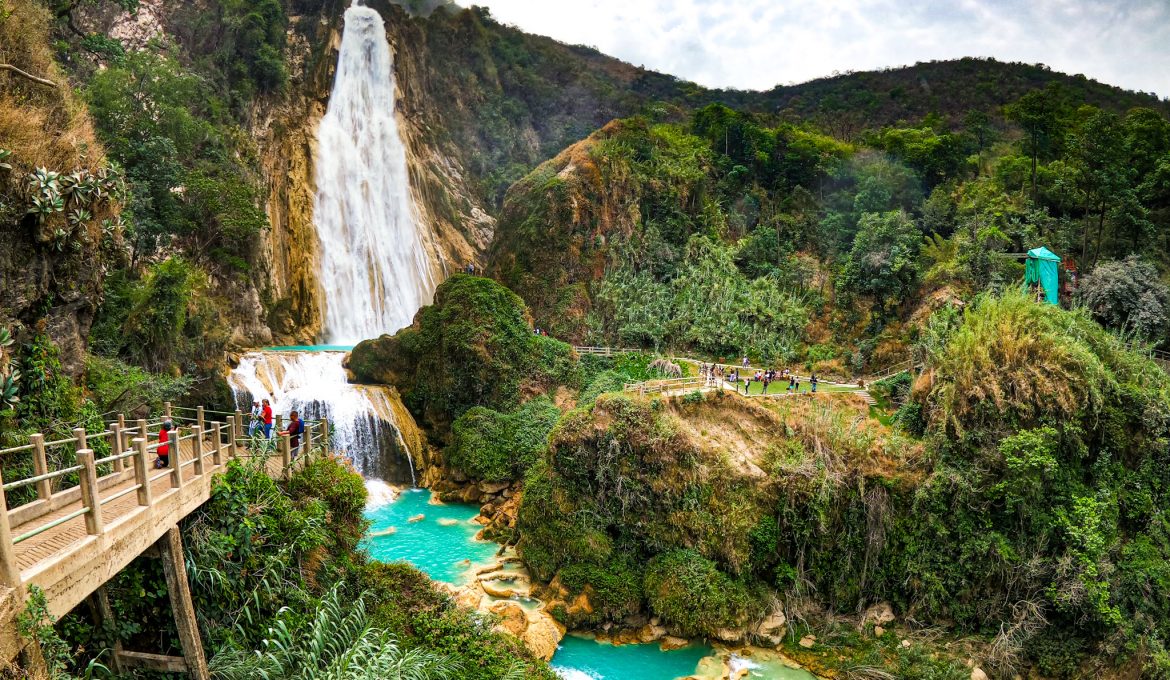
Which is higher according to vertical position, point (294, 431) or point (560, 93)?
point (560, 93)

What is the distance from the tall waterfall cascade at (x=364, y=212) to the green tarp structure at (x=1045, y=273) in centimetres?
2787

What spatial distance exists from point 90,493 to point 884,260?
32283 millimetres

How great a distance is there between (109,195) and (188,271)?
10555 mm

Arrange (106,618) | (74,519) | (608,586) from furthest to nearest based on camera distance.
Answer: (608,586)
(106,618)
(74,519)

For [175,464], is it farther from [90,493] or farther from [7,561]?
[7,561]

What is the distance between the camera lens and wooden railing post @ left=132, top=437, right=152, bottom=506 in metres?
8.18

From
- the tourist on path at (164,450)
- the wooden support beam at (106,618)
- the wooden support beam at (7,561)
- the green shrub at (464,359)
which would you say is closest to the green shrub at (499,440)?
the green shrub at (464,359)

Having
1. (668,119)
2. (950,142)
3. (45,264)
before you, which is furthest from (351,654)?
(668,119)

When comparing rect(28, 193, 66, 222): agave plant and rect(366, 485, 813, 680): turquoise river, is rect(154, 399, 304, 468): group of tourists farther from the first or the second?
rect(28, 193, 66, 222): agave plant

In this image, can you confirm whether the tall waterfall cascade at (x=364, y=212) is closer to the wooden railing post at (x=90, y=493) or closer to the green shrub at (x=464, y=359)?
the green shrub at (x=464, y=359)

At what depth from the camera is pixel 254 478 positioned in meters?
11.8

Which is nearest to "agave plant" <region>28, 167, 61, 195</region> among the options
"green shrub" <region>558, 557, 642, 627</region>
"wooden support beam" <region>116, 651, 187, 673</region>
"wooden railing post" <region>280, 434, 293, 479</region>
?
"wooden railing post" <region>280, 434, 293, 479</region>

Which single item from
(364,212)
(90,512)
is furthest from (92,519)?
(364,212)

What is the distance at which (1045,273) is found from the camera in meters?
28.0
